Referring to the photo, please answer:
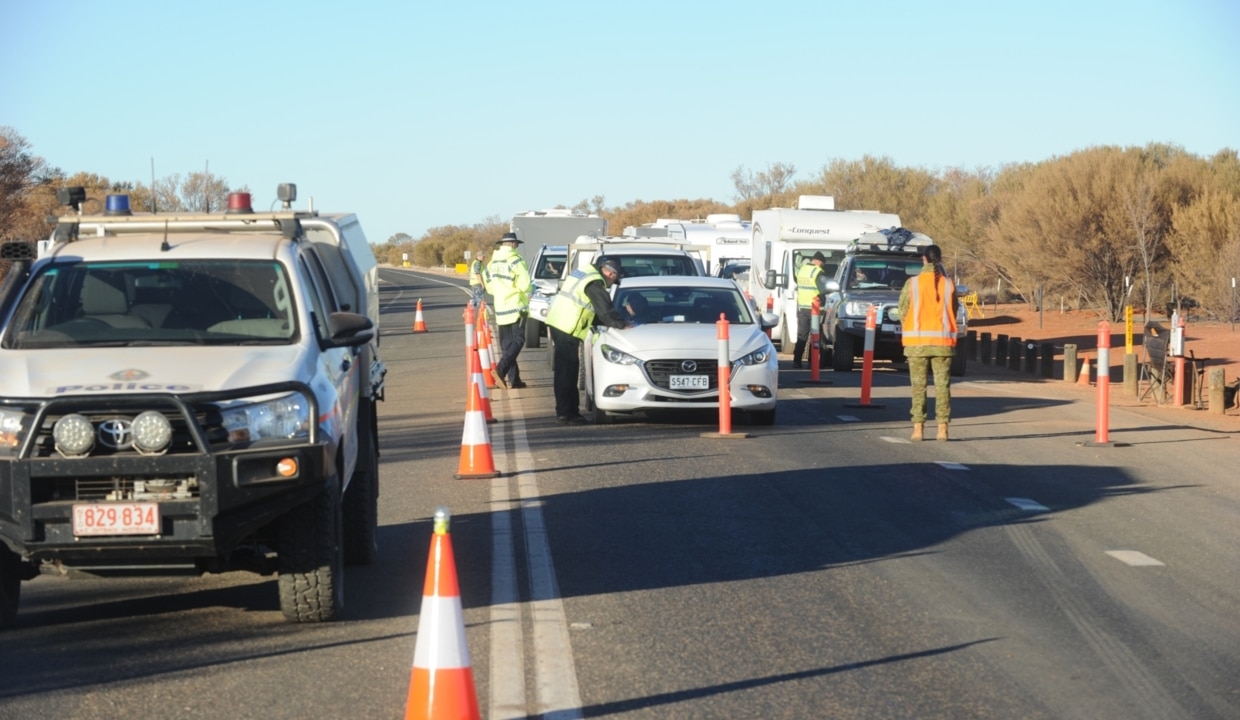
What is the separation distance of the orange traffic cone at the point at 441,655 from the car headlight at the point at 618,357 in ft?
34.3

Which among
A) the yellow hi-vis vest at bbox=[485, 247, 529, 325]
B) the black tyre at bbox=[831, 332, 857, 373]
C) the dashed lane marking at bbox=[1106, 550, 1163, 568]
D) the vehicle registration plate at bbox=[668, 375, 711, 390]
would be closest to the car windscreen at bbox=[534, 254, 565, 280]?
the black tyre at bbox=[831, 332, 857, 373]

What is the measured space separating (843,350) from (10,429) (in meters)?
19.6

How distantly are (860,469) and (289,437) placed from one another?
22.6 feet

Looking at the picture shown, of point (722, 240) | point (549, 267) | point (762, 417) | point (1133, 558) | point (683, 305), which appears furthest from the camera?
point (722, 240)

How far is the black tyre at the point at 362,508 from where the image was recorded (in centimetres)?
866

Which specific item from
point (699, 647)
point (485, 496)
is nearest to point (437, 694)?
point (699, 647)

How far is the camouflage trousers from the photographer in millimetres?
15266

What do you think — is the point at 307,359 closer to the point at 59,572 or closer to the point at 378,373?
the point at 59,572

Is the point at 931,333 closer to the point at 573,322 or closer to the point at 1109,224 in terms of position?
the point at 573,322

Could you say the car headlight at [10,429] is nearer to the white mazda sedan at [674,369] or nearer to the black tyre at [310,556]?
the black tyre at [310,556]

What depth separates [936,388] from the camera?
15250 mm

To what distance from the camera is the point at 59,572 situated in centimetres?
700

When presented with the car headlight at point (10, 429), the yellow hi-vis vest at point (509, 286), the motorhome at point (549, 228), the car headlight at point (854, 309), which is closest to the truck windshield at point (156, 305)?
the car headlight at point (10, 429)

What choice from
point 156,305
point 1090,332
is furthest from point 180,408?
point 1090,332
